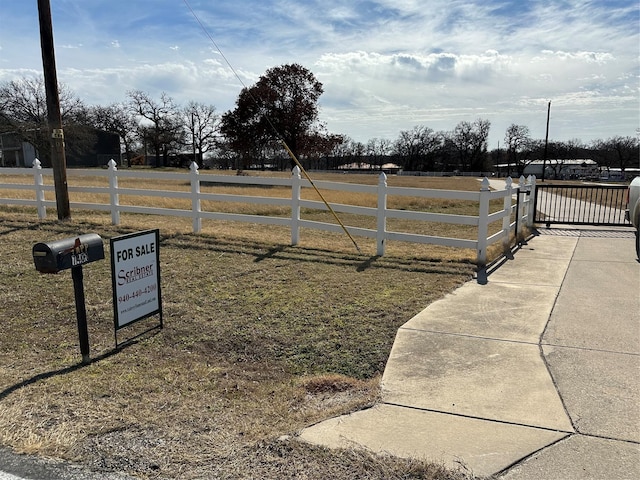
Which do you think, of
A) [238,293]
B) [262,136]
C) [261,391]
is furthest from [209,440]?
[262,136]

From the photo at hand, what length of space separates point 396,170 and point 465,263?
11213cm

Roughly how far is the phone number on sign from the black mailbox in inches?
19.4

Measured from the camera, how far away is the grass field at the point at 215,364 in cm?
296

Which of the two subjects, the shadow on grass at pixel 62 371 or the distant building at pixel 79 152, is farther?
the distant building at pixel 79 152

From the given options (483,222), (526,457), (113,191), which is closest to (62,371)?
(526,457)

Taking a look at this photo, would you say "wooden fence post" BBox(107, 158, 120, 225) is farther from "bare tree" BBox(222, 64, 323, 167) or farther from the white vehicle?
"bare tree" BBox(222, 64, 323, 167)

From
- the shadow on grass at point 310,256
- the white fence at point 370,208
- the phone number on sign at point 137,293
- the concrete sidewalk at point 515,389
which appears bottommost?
the concrete sidewalk at point 515,389

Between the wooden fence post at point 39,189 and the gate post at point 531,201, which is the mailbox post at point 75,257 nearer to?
the wooden fence post at point 39,189

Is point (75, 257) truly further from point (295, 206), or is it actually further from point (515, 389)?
point (295, 206)

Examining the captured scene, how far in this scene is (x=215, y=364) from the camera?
4.43 m

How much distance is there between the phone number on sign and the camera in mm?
4623

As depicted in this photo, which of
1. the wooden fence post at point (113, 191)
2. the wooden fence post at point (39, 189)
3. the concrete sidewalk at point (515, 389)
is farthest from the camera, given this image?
the wooden fence post at point (39, 189)

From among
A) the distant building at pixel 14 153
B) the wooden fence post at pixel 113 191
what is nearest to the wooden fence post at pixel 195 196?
the wooden fence post at pixel 113 191

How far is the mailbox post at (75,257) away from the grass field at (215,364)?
39 centimetres
